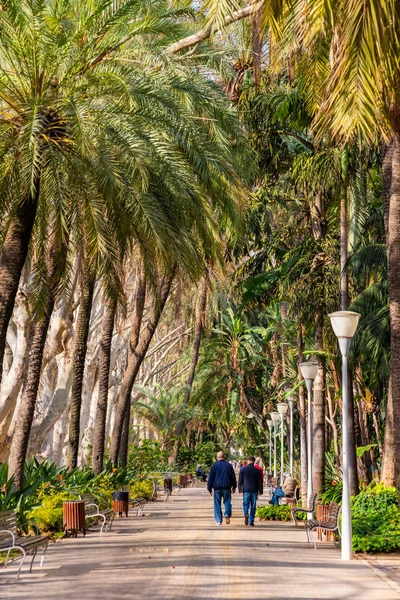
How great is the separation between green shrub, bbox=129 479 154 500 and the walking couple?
9663mm

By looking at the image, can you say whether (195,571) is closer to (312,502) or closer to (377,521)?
(377,521)

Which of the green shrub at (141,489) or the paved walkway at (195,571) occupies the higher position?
the green shrub at (141,489)

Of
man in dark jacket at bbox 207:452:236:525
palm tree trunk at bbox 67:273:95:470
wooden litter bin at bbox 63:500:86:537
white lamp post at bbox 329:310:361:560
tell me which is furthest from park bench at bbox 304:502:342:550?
palm tree trunk at bbox 67:273:95:470

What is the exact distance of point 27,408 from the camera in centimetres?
1838

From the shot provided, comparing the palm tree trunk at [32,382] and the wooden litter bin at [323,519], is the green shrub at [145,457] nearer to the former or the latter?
the palm tree trunk at [32,382]

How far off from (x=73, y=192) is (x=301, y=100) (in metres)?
7.37

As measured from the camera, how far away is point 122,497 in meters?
22.4

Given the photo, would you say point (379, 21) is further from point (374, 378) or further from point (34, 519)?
point (374, 378)

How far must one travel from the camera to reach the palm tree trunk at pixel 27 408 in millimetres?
17350

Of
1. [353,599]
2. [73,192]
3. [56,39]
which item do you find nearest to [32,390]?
[73,192]

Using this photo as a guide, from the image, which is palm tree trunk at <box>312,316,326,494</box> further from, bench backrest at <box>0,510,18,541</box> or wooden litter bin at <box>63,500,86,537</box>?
bench backrest at <box>0,510,18,541</box>

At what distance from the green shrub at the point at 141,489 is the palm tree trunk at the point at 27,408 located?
39.3 ft

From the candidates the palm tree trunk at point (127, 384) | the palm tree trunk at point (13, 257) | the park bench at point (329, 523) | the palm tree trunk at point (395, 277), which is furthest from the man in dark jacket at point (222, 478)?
the palm tree trunk at point (127, 384)

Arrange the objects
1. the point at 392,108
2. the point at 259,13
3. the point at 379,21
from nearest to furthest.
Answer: the point at 379,21 → the point at 259,13 → the point at 392,108
